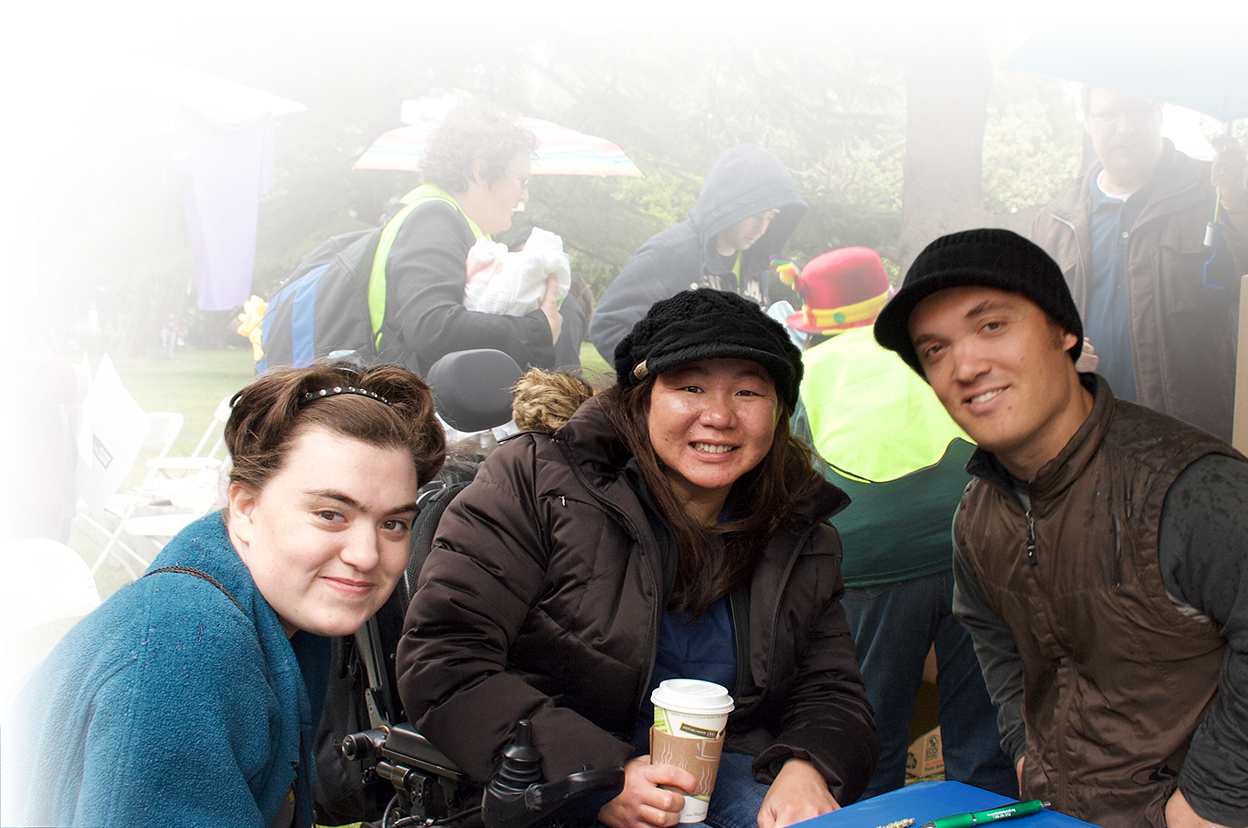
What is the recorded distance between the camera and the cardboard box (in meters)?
3.43

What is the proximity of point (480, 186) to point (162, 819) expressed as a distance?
2.63m

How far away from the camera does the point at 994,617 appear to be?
2.14 meters

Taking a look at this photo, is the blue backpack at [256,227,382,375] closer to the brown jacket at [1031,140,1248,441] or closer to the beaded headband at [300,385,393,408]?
the beaded headband at [300,385,393,408]

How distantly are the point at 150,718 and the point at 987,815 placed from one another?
1.16m

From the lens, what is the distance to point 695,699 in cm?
177

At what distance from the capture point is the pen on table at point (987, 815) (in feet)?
4.53

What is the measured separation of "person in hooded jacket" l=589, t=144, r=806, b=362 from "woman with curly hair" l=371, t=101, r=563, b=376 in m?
0.43

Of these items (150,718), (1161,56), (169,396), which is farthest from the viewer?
(169,396)

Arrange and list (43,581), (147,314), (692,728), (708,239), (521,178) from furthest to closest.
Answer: (147,314), (708,239), (521,178), (43,581), (692,728)

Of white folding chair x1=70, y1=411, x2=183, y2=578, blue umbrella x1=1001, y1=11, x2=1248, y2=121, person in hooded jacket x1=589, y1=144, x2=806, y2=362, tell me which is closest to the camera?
blue umbrella x1=1001, y1=11, x2=1248, y2=121

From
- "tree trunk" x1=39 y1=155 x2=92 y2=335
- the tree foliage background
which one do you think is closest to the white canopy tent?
the tree foliage background

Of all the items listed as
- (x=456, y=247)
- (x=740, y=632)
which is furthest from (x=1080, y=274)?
(x=456, y=247)

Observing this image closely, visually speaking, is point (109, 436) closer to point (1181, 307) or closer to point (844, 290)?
point (844, 290)
